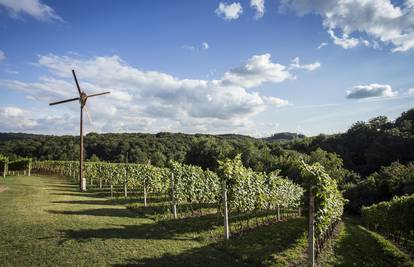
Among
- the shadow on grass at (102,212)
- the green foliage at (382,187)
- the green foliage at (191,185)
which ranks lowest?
the green foliage at (382,187)

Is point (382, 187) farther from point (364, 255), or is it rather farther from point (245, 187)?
point (245, 187)

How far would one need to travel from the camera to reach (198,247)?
1089cm

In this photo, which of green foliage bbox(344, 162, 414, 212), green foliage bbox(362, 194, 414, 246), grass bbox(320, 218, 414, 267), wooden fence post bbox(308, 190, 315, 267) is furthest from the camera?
green foliage bbox(344, 162, 414, 212)

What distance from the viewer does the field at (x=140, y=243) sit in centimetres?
908

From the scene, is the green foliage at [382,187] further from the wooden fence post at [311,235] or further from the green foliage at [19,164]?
the green foliage at [19,164]

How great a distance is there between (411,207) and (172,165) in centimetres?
1353

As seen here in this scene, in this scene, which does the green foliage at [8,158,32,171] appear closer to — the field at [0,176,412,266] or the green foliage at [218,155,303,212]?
the field at [0,176,412,266]

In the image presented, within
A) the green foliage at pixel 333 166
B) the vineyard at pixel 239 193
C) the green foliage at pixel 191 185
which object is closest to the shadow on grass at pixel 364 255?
the vineyard at pixel 239 193

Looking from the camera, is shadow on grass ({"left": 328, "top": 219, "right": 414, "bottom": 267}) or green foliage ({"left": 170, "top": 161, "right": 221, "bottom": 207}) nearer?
shadow on grass ({"left": 328, "top": 219, "right": 414, "bottom": 267})

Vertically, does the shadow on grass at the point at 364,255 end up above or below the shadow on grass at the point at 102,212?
below

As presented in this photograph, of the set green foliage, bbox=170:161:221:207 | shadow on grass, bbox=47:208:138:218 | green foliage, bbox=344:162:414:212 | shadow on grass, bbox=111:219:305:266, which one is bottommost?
green foliage, bbox=344:162:414:212

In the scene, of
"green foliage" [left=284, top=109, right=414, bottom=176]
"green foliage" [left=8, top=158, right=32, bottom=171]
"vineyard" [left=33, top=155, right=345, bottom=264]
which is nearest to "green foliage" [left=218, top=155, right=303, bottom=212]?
"vineyard" [left=33, top=155, right=345, bottom=264]

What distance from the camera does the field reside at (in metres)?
9.08

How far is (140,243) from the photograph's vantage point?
10703 millimetres
